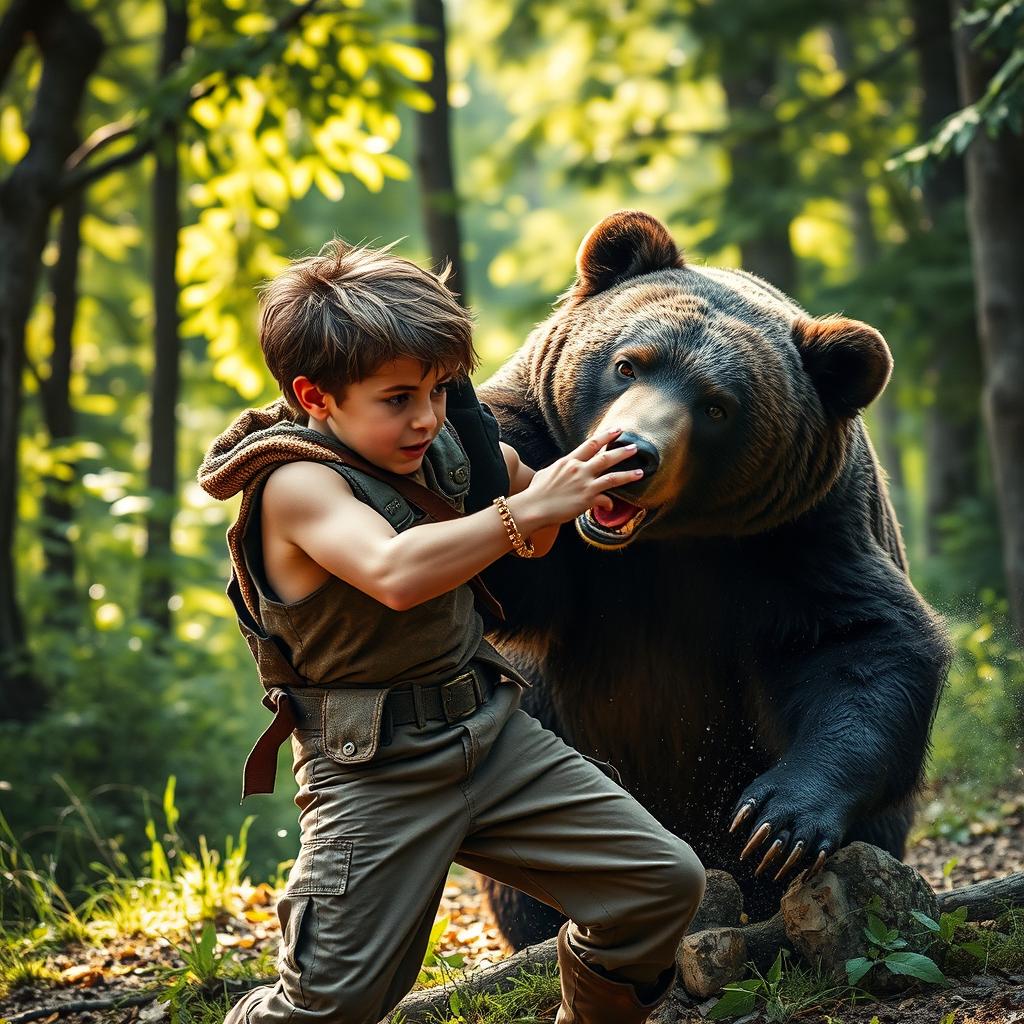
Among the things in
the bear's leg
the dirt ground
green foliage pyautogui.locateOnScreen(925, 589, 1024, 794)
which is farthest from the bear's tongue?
green foliage pyautogui.locateOnScreen(925, 589, 1024, 794)

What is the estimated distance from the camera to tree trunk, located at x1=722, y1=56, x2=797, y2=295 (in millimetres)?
11695

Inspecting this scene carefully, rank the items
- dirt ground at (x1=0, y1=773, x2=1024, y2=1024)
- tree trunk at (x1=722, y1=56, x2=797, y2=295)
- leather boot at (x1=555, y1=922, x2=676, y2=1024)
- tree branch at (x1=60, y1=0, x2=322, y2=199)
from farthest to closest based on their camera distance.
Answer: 1. tree trunk at (x1=722, y1=56, x2=797, y2=295)
2. tree branch at (x1=60, y1=0, x2=322, y2=199)
3. dirt ground at (x1=0, y1=773, x2=1024, y2=1024)
4. leather boot at (x1=555, y1=922, x2=676, y2=1024)

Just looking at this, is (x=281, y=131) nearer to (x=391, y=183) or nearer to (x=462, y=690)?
(x=462, y=690)

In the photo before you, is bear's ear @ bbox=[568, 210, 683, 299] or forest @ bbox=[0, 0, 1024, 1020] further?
forest @ bbox=[0, 0, 1024, 1020]

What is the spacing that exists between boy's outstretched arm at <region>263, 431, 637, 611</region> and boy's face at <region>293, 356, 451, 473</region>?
0.12m

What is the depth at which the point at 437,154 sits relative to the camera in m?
9.26

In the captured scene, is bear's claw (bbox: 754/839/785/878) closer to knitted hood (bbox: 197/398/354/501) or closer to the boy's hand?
the boy's hand

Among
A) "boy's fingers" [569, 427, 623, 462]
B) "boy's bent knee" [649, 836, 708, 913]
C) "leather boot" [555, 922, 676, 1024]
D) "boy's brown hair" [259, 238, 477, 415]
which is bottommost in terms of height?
"leather boot" [555, 922, 676, 1024]

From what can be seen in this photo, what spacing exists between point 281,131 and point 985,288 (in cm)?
454

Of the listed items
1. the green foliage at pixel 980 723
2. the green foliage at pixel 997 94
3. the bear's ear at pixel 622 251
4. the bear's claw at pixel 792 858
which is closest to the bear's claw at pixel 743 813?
the bear's claw at pixel 792 858

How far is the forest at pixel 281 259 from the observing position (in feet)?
23.3

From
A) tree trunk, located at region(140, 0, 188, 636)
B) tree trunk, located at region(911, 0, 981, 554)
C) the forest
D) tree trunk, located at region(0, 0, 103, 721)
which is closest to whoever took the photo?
the forest

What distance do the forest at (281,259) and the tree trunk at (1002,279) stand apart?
17 mm

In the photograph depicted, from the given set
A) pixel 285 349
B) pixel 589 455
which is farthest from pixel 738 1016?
pixel 285 349
